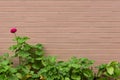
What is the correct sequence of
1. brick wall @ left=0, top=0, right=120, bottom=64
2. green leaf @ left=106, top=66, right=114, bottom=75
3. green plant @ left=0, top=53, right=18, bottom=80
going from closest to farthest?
green plant @ left=0, top=53, right=18, bottom=80 → green leaf @ left=106, top=66, right=114, bottom=75 → brick wall @ left=0, top=0, right=120, bottom=64

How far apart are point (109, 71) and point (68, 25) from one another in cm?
63

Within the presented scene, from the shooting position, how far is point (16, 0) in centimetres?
394

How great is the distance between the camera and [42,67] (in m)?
3.92

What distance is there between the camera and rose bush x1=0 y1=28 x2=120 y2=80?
3701 millimetres

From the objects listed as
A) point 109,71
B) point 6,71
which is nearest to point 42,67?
point 6,71

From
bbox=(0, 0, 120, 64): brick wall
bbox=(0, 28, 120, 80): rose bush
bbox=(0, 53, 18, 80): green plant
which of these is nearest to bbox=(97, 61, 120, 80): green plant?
bbox=(0, 28, 120, 80): rose bush

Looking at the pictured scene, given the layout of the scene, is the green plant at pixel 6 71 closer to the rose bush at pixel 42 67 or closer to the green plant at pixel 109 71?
the rose bush at pixel 42 67

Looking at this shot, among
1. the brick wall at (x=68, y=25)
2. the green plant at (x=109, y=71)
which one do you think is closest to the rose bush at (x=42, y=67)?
the green plant at (x=109, y=71)

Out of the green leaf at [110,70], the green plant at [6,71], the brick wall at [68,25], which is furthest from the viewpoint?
the brick wall at [68,25]

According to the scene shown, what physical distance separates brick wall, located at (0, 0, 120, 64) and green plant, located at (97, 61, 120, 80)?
0.43ft

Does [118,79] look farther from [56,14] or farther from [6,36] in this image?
[6,36]

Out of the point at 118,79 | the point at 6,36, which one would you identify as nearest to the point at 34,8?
the point at 6,36

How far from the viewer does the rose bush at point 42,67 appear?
3.70 m

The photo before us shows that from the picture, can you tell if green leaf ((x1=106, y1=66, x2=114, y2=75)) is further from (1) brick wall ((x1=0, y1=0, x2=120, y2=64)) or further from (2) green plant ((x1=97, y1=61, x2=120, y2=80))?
(1) brick wall ((x1=0, y1=0, x2=120, y2=64))
